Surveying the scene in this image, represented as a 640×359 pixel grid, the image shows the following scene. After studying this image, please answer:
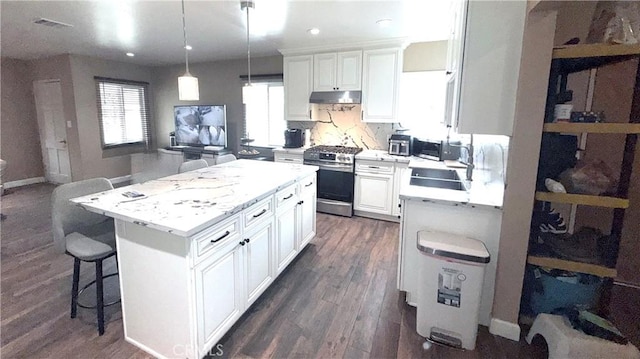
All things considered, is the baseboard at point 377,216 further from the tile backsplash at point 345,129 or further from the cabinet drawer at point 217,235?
the cabinet drawer at point 217,235

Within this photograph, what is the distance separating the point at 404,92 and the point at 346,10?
1718 millimetres

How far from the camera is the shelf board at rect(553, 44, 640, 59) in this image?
160 centimetres

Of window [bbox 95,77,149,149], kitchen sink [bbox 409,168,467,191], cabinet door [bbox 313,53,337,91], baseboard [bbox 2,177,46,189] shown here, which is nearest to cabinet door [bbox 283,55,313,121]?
cabinet door [bbox 313,53,337,91]

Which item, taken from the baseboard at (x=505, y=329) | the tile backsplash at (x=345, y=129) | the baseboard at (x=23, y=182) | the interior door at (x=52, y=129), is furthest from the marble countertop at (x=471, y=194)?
the baseboard at (x=23, y=182)

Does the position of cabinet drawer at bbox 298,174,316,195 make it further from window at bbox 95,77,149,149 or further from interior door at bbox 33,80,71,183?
interior door at bbox 33,80,71,183

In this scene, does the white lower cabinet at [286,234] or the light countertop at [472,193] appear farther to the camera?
the white lower cabinet at [286,234]

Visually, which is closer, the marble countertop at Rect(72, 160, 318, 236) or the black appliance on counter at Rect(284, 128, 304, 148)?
the marble countertop at Rect(72, 160, 318, 236)

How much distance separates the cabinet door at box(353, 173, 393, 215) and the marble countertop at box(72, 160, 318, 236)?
1.53 m

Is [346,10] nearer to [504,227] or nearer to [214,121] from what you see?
[504,227]

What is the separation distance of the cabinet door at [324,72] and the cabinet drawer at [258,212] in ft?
8.68

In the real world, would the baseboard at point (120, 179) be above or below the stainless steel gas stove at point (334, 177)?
below

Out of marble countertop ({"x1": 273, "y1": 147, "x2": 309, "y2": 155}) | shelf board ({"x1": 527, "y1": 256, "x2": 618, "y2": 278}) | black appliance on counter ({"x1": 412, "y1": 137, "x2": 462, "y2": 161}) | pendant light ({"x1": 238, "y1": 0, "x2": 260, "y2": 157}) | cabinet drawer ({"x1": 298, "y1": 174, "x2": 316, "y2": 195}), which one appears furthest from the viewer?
marble countertop ({"x1": 273, "y1": 147, "x2": 309, "y2": 155})

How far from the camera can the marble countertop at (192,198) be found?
5.20ft

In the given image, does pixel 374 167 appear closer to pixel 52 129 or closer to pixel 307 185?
pixel 307 185
